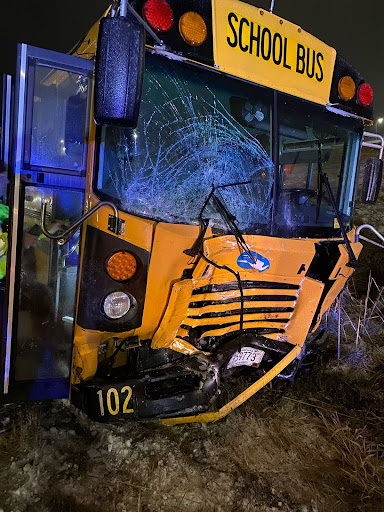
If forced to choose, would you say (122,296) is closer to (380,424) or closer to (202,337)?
(202,337)

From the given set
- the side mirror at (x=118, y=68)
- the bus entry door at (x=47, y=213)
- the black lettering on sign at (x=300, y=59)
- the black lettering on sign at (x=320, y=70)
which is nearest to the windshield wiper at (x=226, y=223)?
the bus entry door at (x=47, y=213)

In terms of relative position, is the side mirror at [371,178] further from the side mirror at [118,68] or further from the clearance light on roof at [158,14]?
the side mirror at [118,68]

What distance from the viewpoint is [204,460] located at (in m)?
2.49

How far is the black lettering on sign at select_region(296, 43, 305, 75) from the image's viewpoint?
8.92ft

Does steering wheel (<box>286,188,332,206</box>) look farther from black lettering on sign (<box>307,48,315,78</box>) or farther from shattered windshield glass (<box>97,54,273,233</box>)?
black lettering on sign (<box>307,48,315,78</box>)

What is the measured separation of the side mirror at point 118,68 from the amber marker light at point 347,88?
6.54ft

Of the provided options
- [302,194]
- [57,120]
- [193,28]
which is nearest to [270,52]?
[193,28]

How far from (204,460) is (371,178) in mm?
3136

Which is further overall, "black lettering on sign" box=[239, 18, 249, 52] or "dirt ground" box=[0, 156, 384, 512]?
"black lettering on sign" box=[239, 18, 249, 52]

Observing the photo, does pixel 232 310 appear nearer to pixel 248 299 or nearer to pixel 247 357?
pixel 248 299

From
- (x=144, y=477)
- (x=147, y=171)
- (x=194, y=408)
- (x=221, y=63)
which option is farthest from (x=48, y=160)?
(x=144, y=477)

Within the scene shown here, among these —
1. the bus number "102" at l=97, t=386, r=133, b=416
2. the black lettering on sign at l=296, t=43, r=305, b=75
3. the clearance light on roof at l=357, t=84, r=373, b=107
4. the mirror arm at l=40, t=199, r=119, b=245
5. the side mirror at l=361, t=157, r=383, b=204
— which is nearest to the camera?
Result: the mirror arm at l=40, t=199, r=119, b=245

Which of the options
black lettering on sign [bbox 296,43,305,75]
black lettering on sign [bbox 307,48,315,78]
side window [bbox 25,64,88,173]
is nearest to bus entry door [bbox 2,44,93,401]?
side window [bbox 25,64,88,173]

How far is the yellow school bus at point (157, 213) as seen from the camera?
1.97 m
